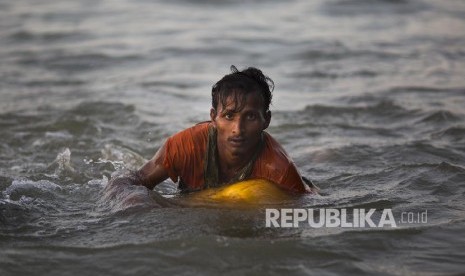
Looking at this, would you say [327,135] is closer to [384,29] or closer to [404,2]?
[384,29]

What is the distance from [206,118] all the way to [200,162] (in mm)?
3553

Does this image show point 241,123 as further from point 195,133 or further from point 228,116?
point 195,133

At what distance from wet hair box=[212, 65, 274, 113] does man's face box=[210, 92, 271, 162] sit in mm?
23

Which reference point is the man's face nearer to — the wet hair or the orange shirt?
the wet hair

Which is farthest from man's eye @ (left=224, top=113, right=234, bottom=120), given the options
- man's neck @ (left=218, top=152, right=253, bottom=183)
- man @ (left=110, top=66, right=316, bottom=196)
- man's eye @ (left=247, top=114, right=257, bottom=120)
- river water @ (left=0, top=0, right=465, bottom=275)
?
river water @ (left=0, top=0, right=465, bottom=275)

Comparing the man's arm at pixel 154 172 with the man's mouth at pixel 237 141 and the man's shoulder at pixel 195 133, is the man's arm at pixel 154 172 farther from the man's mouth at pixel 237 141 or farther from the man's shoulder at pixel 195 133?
the man's mouth at pixel 237 141

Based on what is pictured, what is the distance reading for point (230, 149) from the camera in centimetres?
512

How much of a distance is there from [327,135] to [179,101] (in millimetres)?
2316

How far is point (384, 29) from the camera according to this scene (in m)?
13.4

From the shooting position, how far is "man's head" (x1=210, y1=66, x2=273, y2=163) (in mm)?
4949

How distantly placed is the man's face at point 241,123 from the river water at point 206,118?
42 centimetres

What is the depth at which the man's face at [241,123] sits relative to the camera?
495 centimetres

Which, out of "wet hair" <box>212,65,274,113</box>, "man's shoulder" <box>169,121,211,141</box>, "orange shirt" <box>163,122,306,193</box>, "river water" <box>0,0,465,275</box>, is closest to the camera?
"river water" <box>0,0,465,275</box>

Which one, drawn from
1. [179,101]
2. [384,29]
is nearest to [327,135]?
[179,101]
